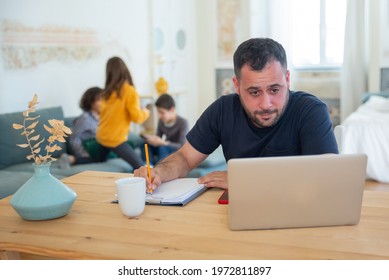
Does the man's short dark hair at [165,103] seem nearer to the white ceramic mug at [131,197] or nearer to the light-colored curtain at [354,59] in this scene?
the light-colored curtain at [354,59]

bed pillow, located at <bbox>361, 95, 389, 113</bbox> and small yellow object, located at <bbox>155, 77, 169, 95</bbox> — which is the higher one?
small yellow object, located at <bbox>155, 77, 169, 95</bbox>

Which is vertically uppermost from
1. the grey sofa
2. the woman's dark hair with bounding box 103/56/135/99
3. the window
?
the window

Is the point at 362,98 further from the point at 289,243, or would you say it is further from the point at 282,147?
the point at 289,243

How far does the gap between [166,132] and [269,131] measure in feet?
8.36

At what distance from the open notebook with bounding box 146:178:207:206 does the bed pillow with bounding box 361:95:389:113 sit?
3.45m

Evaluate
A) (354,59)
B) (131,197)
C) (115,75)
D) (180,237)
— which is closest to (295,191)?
(180,237)

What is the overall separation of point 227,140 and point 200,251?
0.85m

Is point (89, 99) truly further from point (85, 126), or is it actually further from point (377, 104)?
point (377, 104)

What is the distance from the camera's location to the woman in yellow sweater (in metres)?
3.96

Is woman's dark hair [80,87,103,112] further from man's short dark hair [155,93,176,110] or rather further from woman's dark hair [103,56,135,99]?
man's short dark hair [155,93,176,110]

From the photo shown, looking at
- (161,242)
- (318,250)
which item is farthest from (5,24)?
(318,250)

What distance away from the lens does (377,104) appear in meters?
4.84

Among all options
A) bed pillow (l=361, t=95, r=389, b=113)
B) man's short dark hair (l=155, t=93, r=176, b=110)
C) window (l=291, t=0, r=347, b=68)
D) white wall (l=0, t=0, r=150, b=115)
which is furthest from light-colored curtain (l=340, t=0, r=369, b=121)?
man's short dark hair (l=155, t=93, r=176, b=110)

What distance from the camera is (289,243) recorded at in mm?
1182
